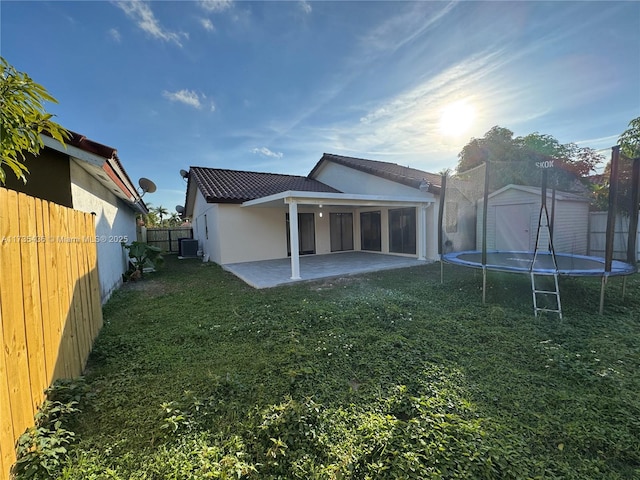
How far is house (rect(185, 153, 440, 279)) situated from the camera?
1058 cm

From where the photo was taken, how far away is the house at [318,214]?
416 inches

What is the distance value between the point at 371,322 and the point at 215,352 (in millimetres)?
2401

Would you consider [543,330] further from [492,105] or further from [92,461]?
[492,105]

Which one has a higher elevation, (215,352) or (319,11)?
(319,11)

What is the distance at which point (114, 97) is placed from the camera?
28.9 feet

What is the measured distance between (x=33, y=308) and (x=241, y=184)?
11905mm

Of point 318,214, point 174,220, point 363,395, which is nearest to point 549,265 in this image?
point 363,395

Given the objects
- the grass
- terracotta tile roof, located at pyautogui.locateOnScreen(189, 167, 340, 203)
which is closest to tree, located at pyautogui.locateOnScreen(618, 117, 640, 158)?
the grass

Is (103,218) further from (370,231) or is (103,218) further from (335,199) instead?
(370,231)

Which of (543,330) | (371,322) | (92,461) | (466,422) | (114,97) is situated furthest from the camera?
(114,97)

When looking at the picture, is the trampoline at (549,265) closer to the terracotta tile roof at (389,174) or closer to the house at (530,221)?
the house at (530,221)

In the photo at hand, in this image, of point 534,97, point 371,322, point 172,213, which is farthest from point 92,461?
point 172,213

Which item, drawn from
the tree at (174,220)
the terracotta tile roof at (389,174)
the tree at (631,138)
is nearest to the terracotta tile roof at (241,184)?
the terracotta tile roof at (389,174)

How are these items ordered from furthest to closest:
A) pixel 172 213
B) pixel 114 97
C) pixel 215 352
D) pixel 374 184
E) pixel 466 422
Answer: pixel 172 213 < pixel 374 184 < pixel 114 97 < pixel 215 352 < pixel 466 422
